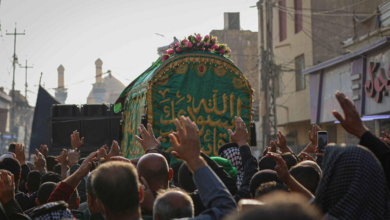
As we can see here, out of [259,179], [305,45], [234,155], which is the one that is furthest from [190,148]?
[305,45]

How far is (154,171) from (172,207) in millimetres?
843

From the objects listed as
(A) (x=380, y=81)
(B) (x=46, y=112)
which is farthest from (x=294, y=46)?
(B) (x=46, y=112)

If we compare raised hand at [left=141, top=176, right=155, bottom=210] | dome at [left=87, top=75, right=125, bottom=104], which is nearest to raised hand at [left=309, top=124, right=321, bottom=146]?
raised hand at [left=141, top=176, right=155, bottom=210]

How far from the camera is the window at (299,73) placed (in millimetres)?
29062

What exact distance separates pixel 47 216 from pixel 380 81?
54.7 feet

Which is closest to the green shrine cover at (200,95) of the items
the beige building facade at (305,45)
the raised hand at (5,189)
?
the raised hand at (5,189)

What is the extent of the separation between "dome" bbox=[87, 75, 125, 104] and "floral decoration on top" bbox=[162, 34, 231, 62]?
7706 centimetres

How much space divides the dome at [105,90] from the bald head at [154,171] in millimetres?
84687

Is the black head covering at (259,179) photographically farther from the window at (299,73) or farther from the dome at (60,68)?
the dome at (60,68)

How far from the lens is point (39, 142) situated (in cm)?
2311

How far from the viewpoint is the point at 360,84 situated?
2017 centimetres

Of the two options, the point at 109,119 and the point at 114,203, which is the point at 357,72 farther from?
the point at 114,203

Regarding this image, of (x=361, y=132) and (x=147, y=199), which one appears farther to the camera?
(x=147, y=199)

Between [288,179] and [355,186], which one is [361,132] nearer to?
[355,186]
